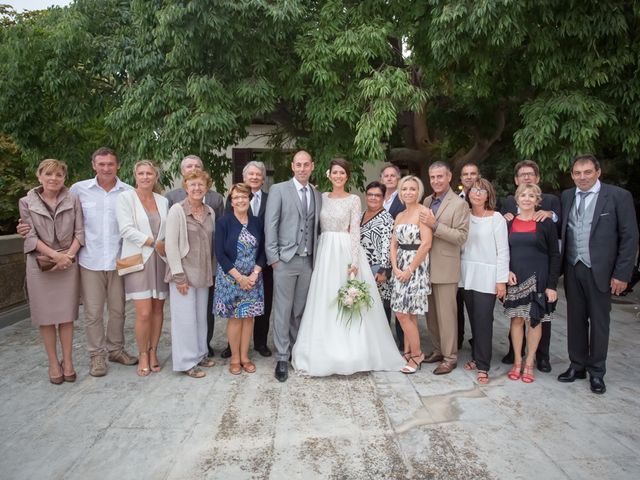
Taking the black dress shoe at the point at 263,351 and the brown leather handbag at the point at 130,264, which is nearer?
the brown leather handbag at the point at 130,264

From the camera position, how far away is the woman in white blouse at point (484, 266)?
13.1ft


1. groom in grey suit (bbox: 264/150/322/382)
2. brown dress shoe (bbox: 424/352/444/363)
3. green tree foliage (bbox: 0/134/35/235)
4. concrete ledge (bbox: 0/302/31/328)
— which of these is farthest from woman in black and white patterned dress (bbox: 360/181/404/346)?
green tree foliage (bbox: 0/134/35/235)

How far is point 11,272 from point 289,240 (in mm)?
4687

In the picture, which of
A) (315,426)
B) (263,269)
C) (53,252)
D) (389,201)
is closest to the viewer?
(315,426)

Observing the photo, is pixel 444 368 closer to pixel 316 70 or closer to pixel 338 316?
pixel 338 316

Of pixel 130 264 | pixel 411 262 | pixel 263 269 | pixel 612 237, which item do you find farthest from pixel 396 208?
pixel 130 264

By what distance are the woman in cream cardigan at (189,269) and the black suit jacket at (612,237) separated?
3.25 m

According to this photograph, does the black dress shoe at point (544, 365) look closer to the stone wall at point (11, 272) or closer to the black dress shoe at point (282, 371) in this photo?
the black dress shoe at point (282, 371)

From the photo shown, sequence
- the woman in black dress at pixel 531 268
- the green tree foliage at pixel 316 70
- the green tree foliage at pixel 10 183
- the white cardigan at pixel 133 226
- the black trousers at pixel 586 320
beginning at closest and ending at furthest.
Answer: the black trousers at pixel 586 320
the woman in black dress at pixel 531 268
the white cardigan at pixel 133 226
the green tree foliage at pixel 316 70
the green tree foliage at pixel 10 183

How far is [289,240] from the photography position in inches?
164

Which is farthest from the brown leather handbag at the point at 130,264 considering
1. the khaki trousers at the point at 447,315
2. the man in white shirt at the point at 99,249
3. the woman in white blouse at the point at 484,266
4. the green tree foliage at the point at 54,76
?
the green tree foliage at the point at 54,76

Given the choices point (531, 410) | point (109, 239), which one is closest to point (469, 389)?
point (531, 410)

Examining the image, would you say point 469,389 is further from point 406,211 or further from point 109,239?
point 109,239

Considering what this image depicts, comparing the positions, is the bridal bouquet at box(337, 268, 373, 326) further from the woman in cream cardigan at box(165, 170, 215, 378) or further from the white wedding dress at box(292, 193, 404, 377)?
the woman in cream cardigan at box(165, 170, 215, 378)
